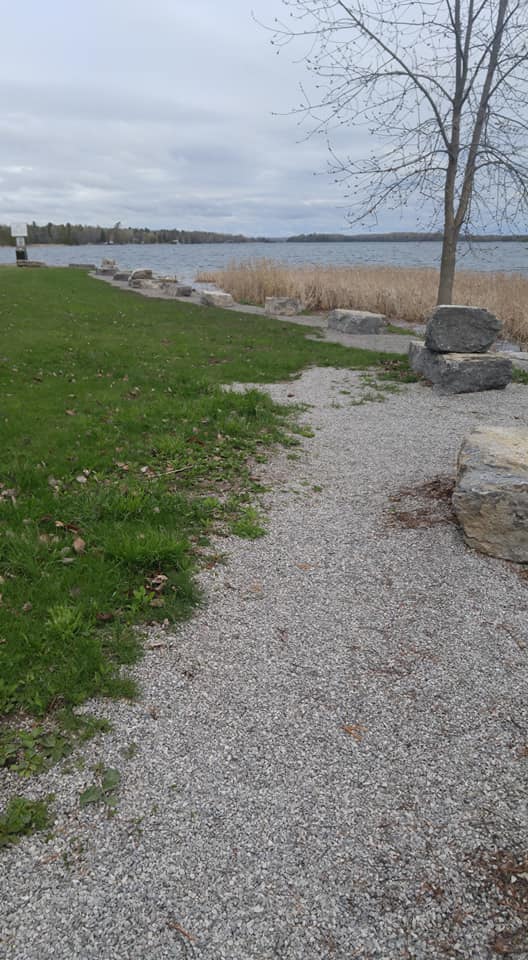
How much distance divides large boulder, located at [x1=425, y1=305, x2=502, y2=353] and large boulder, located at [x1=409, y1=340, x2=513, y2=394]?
207mm

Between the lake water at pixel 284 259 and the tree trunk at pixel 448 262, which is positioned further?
the lake water at pixel 284 259

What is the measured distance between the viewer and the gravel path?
2107 millimetres

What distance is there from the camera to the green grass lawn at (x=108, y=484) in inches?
135

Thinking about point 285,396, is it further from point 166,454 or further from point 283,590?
point 283,590

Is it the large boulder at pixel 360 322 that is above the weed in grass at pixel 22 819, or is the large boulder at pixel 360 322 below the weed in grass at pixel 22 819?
above

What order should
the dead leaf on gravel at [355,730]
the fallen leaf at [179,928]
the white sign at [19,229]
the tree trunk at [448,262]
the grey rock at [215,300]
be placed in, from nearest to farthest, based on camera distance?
the fallen leaf at [179,928], the dead leaf on gravel at [355,730], the tree trunk at [448,262], the grey rock at [215,300], the white sign at [19,229]

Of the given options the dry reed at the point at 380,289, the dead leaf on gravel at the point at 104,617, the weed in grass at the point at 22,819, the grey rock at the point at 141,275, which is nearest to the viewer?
the weed in grass at the point at 22,819

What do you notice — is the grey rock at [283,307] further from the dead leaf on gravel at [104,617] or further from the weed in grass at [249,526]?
the dead leaf on gravel at [104,617]

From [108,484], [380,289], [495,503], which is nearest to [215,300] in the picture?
[380,289]

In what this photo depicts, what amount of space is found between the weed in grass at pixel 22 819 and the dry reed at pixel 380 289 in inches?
630

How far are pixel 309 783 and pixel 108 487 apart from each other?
3.50 metres

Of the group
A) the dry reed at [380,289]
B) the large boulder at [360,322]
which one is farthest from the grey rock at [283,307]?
the large boulder at [360,322]

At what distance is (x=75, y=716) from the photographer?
117 inches

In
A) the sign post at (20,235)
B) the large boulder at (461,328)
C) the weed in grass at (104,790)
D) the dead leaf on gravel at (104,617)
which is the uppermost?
the sign post at (20,235)
